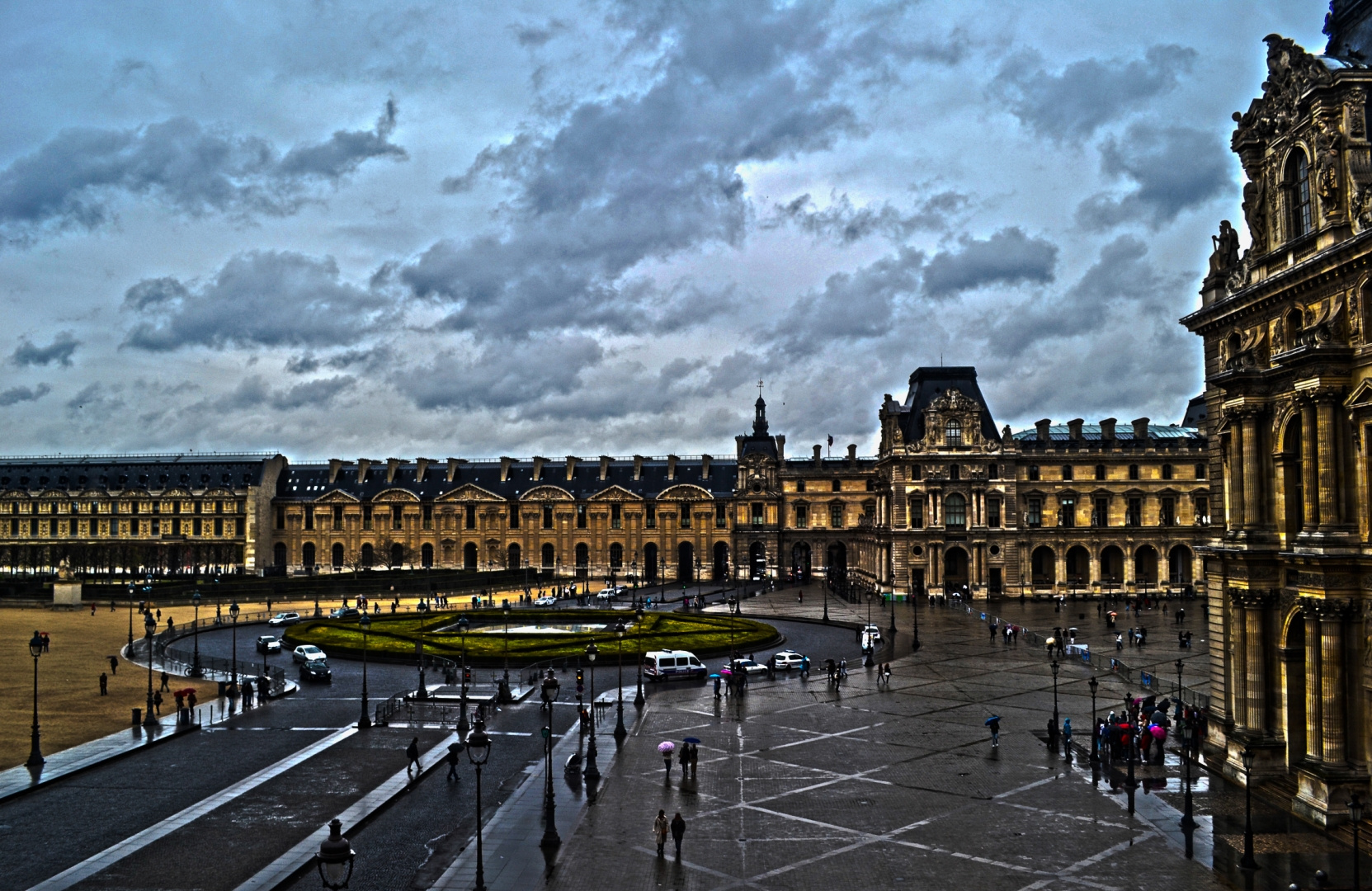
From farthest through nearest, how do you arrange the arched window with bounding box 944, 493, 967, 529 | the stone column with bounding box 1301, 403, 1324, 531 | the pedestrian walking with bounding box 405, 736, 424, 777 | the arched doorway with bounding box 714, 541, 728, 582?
the arched doorway with bounding box 714, 541, 728, 582 < the arched window with bounding box 944, 493, 967, 529 < the pedestrian walking with bounding box 405, 736, 424, 777 < the stone column with bounding box 1301, 403, 1324, 531

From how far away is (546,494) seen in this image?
131 metres

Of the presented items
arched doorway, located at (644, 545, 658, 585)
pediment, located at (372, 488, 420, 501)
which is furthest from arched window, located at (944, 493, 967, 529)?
pediment, located at (372, 488, 420, 501)

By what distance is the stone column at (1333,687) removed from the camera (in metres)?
26.8

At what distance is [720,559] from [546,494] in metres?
23.1

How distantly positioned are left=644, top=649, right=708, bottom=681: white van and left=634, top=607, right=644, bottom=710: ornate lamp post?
53 cm

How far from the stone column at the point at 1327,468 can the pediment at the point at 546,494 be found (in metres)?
107

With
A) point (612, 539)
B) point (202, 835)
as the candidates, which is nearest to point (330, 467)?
point (612, 539)

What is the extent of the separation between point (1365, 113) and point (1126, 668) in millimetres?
29972

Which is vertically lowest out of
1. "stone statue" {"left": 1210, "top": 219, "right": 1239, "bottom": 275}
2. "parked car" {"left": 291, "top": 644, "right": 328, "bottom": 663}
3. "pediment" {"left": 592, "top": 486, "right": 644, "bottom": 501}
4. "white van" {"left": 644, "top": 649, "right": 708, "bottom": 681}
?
"white van" {"left": 644, "top": 649, "right": 708, "bottom": 681}

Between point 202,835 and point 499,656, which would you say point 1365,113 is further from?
point 499,656

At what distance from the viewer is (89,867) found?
2462 cm

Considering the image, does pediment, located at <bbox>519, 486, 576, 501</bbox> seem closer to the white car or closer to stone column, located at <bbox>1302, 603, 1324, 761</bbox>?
the white car

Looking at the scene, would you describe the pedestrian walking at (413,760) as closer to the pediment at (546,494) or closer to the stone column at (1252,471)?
the stone column at (1252,471)

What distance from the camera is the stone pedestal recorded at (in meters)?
89.2
